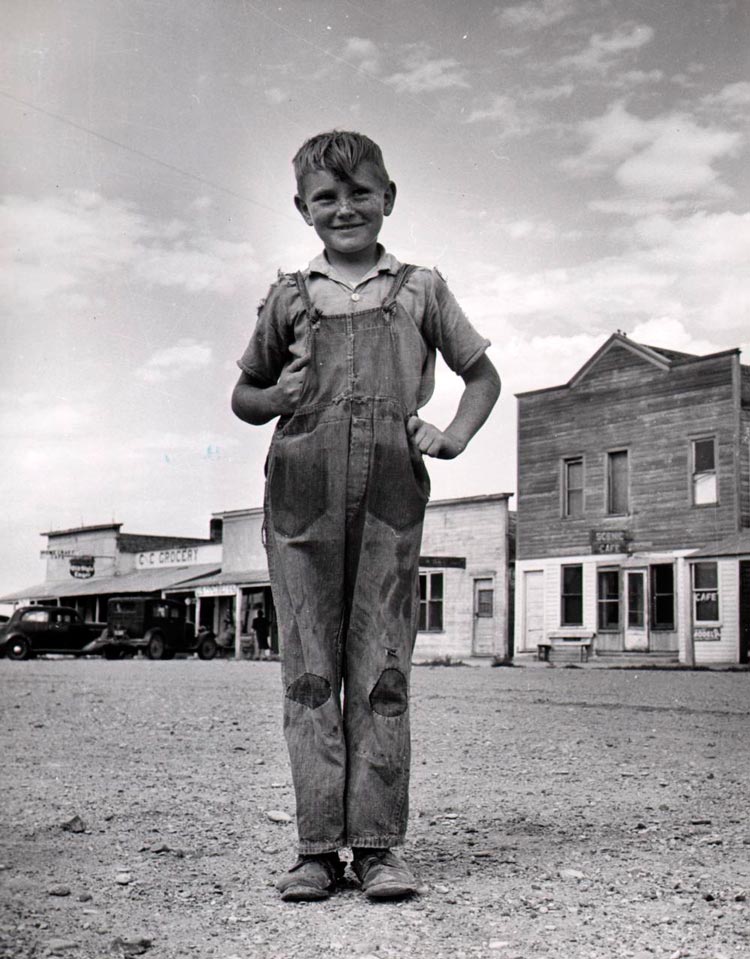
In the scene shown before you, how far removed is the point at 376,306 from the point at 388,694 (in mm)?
923

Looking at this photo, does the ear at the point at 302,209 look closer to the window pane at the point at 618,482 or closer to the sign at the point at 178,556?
the window pane at the point at 618,482

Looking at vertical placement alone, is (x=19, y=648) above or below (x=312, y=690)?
below

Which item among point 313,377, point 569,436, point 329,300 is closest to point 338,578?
point 313,377

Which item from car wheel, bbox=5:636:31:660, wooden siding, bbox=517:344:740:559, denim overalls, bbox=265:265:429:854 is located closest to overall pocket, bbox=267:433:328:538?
denim overalls, bbox=265:265:429:854

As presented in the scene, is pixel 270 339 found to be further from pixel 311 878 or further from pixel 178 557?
pixel 178 557

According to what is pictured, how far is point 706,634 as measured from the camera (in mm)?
23078

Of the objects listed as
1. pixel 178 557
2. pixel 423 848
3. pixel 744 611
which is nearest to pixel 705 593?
pixel 744 611

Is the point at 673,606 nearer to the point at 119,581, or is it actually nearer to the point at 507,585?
the point at 507,585

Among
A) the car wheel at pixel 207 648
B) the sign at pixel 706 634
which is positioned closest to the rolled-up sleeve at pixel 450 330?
the sign at pixel 706 634

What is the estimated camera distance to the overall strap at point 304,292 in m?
2.78

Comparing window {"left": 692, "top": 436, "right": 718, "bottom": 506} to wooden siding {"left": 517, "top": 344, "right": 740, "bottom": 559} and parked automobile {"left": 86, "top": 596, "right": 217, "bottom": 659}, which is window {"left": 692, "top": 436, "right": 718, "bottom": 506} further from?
parked automobile {"left": 86, "top": 596, "right": 217, "bottom": 659}

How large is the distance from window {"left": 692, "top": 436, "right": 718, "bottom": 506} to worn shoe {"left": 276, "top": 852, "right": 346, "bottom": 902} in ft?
74.3

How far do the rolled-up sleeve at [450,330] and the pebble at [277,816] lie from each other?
5.67ft

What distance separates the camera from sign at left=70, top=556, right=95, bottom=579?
47.3 meters
